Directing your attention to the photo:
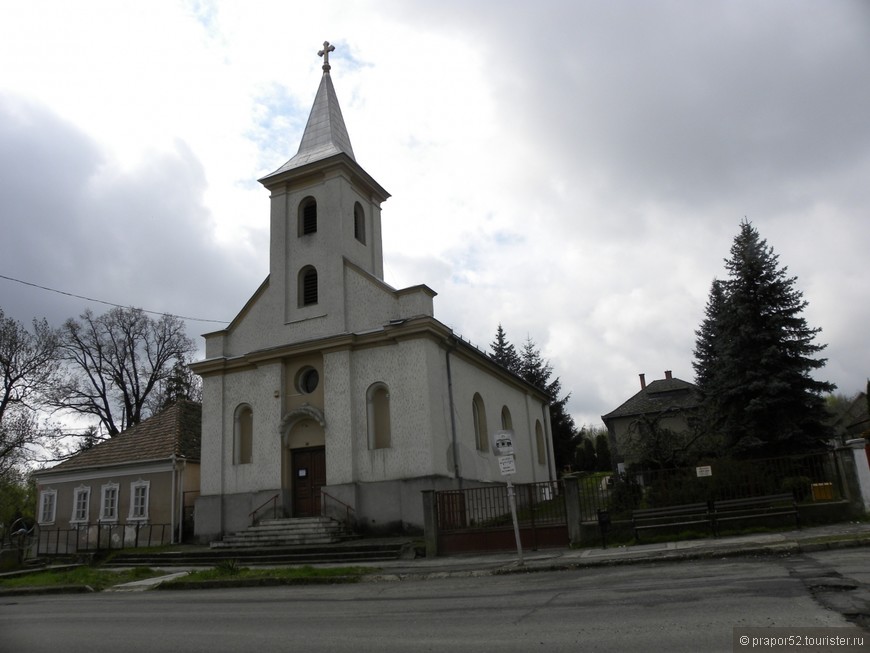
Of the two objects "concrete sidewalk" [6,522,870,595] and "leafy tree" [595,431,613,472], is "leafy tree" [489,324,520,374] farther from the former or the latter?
"concrete sidewalk" [6,522,870,595]

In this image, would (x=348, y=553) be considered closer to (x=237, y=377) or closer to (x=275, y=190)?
(x=237, y=377)

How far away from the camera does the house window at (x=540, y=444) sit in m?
35.2

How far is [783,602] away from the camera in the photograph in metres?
7.66

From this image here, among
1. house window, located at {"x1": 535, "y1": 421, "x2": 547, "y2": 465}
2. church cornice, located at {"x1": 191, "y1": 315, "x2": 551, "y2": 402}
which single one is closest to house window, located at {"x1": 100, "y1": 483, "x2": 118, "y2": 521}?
church cornice, located at {"x1": 191, "y1": 315, "x2": 551, "y2": 402}

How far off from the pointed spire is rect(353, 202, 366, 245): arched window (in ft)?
6.46

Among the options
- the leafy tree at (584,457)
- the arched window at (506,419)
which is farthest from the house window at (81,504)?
the leafy tree at (584,457)

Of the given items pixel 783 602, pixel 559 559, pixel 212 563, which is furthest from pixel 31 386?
pixel 783 602

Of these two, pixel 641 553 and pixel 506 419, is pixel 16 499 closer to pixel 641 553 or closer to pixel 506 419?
pixel 506 419

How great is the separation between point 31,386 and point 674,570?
1350 inches

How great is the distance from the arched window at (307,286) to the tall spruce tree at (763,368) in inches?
566

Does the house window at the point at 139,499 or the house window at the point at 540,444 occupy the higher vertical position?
the house window at the point at 540,444

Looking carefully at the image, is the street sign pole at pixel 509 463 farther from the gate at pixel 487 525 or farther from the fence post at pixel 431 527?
the fence post at pixel 431 527

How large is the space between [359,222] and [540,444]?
51.9ft

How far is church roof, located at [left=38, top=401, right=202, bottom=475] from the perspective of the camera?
28148mm
